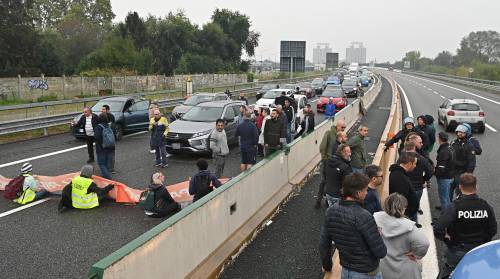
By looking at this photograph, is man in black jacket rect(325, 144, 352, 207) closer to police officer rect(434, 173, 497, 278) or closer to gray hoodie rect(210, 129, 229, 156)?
police officer rect(434, 173, 497, 278)

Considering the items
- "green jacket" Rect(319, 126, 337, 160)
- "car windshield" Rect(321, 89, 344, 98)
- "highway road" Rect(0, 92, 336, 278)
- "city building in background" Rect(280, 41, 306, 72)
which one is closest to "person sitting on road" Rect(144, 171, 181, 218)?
"highway road" Rect(0, 92, 336, 278)

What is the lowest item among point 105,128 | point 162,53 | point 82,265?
point 82,265

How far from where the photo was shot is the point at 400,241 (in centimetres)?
423

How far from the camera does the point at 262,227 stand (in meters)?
7.77

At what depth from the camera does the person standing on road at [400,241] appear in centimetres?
420

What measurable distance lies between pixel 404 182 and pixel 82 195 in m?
6.19

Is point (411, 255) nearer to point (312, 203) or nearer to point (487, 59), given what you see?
point (312, 203)

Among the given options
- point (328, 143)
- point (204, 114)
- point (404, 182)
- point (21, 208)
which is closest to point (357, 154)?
point (328, 143)

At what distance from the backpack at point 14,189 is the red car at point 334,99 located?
20.8 metres

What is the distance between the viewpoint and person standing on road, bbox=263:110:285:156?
10914 millimetres

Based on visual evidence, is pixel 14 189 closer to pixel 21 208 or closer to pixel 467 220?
pixel 21 208

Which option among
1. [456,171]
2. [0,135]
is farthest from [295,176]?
[0,135]

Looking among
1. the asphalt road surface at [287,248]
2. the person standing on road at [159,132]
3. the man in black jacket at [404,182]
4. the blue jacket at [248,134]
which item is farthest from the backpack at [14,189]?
the man in black jacket at [404,182]

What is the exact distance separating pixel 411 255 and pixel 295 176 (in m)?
6.44
